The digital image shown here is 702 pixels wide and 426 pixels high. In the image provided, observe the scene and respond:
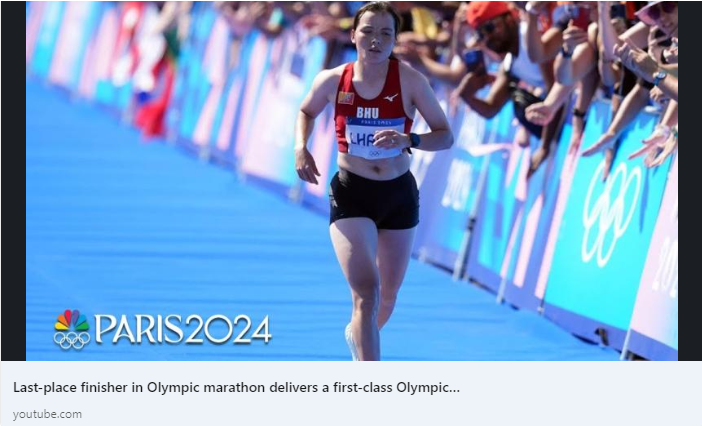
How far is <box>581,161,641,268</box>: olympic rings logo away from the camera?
9.80 metres

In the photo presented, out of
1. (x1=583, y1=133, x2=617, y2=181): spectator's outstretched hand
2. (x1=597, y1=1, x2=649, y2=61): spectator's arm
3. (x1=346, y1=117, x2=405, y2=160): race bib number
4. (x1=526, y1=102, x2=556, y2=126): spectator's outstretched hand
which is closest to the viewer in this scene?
(x1=346, y1=117, x2=405, y2=160): race bib number

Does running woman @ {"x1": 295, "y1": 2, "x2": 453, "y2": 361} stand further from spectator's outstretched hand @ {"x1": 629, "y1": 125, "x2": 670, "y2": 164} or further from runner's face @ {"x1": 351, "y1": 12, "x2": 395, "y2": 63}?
Result: spectator's outstretched hand @ {"x1": 629, "y1": 125, "x2": 670, "y2": 164}

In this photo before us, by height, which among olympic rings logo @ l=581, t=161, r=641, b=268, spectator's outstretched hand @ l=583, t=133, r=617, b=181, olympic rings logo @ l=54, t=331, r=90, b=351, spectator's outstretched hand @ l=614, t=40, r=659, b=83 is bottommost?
olympic rings logo @ l=54, t=331, r=90, b=351

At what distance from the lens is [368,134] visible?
786 centimetres

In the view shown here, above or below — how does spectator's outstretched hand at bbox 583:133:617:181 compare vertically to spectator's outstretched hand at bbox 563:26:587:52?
below

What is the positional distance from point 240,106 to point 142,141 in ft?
14.5

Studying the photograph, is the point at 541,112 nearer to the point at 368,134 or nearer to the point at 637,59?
the point at 637,59

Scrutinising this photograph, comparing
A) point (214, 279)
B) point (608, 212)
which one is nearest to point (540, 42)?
point (608, 212)

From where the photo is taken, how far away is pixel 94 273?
12125 millimetres

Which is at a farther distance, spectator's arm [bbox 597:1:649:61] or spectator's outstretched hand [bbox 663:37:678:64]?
spectator's arm [bbox 597:1:649:61]

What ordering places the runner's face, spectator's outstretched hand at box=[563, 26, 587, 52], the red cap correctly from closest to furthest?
the runner's face → spectator's outstretched hand at box=[563, 26, 587, 52] → the red cap

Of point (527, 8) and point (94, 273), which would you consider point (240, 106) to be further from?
point (527, 8)

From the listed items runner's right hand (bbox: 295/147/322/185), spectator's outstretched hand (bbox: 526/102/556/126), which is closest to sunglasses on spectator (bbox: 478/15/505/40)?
spectator's outstretched hand (bbox: 526/102/556/126)

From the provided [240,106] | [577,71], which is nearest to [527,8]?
[577,71]
